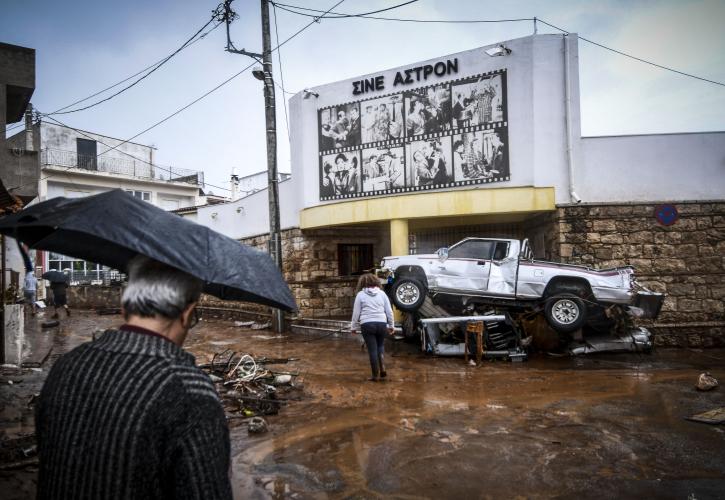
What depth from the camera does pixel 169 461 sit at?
55.1 inches

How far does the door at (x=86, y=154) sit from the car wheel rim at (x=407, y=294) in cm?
3336

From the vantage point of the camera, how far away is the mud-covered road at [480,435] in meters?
4.08

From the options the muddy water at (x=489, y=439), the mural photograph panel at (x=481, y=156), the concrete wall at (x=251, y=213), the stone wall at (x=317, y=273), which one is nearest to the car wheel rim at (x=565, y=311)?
the muddy water at (x=489, y=439)

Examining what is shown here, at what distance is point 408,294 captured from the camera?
34.8 ft

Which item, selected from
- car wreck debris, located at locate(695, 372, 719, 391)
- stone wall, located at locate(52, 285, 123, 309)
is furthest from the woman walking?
stone wall, located at locate(52, 285, 123, 309)

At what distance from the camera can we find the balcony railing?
→ 33438 mm

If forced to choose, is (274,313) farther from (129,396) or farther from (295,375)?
(129,396)

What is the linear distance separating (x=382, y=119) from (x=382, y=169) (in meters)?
1.59

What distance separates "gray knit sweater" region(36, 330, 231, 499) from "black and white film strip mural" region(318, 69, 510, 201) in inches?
482

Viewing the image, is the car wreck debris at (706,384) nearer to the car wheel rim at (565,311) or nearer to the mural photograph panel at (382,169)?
the car wheel rim at (565,311)

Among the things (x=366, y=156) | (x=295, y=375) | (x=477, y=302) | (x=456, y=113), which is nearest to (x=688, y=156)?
(x=456, y=113)

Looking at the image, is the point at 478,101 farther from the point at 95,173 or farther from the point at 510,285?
the point at 95,173

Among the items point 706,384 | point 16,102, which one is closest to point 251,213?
point 16,102

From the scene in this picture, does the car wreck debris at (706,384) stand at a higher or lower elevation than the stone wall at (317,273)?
lower
